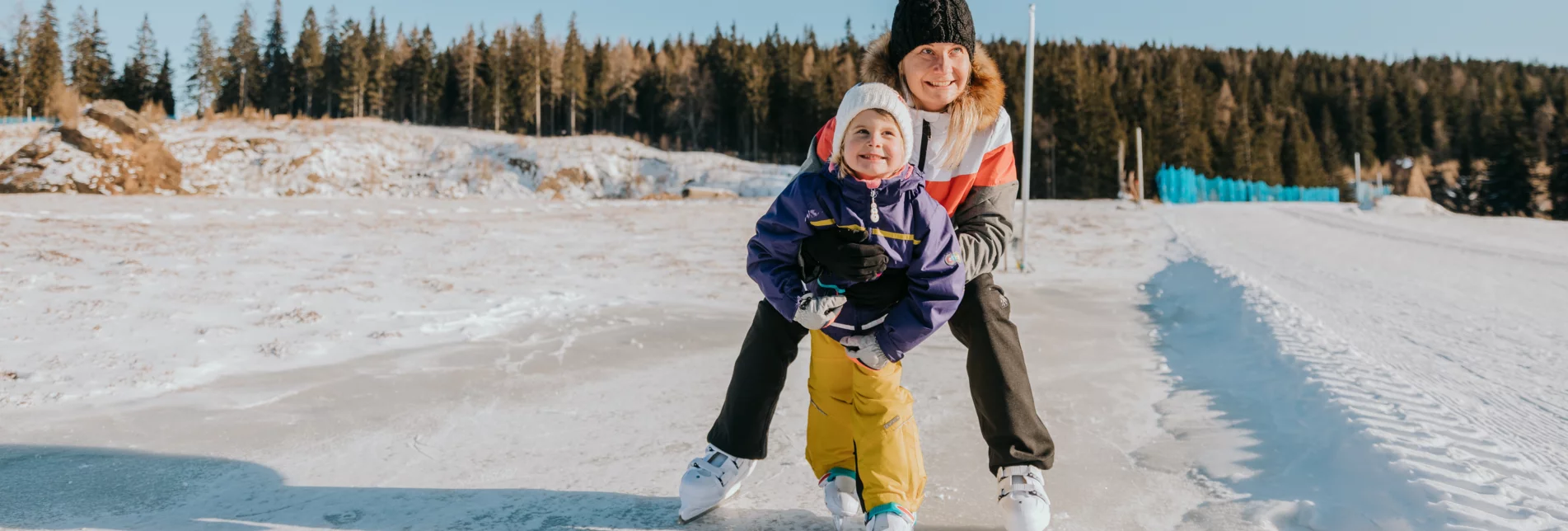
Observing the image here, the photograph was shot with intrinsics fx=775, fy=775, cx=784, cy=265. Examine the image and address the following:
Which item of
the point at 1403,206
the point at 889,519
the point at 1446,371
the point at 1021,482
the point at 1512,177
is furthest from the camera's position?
the point at 1512,177

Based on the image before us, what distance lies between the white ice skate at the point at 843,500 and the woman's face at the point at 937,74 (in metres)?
0.90

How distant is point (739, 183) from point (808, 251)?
26.9 metres

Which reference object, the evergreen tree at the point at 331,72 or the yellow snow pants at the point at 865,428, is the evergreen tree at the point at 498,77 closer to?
the evergreen tree at the point at 331,72

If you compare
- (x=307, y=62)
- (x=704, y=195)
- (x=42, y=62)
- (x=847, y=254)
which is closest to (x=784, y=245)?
(x=847, y=254)

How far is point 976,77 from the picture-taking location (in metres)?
1.96

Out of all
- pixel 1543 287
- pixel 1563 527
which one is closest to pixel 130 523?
pixel 1563 527

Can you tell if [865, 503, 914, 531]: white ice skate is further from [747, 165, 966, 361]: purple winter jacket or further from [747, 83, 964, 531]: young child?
[747, 165, 966, 361]: purple winter jacket

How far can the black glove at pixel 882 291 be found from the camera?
1609 millimetres

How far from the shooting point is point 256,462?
2.04m

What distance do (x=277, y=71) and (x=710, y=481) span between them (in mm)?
63253

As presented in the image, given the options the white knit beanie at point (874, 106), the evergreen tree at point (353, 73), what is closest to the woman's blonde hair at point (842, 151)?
the white knit beanie at point (874, 106)

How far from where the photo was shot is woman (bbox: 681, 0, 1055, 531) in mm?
1707

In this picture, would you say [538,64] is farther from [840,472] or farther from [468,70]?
[840,472]

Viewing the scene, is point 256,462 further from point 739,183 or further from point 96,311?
point 739,183
